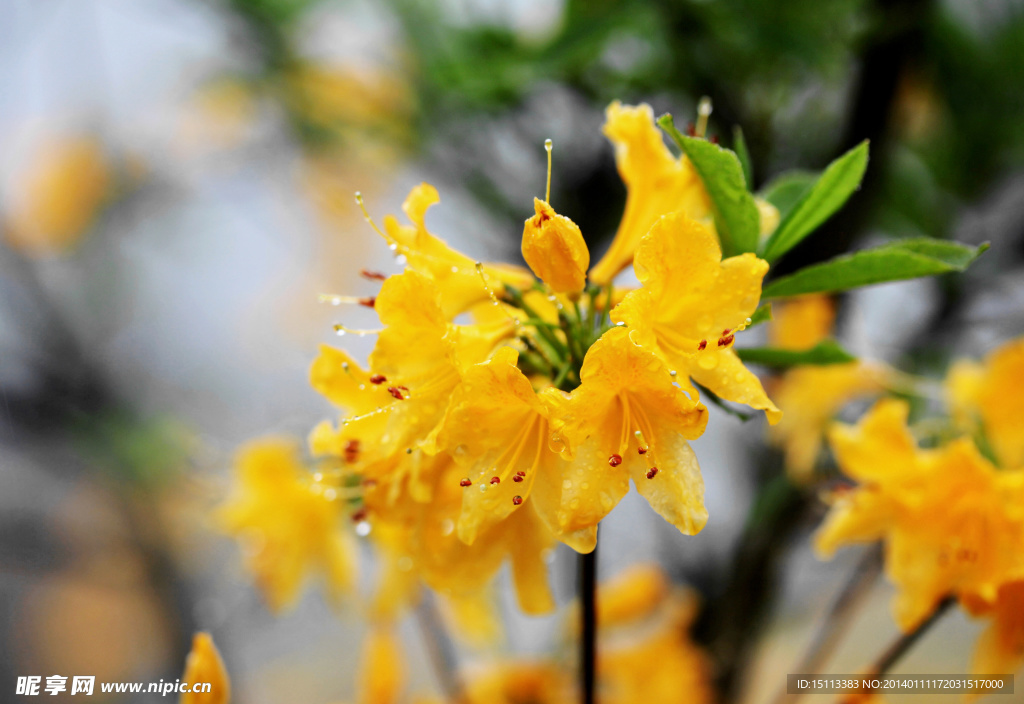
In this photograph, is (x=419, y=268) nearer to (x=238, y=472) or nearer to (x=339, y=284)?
(x=238, y=472)

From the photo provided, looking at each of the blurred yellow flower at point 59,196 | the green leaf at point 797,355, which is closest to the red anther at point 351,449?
the green leaf at point 797,355

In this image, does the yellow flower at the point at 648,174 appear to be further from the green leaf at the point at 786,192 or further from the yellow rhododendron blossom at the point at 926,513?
the yellow rhododendron blossom at the point at 926,513

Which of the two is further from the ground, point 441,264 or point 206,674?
point 441,264

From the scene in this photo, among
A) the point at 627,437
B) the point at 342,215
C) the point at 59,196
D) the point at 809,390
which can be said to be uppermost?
the point at 59,196

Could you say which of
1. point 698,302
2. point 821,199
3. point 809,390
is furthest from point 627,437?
point 809,390

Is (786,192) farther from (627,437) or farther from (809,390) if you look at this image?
(809,390)

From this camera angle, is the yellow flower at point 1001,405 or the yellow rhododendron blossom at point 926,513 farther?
the yellow flower at point 1001,405

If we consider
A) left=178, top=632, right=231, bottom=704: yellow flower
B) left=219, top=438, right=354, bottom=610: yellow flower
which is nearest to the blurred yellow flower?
left=219, top=438, right=354, bottom=610: yellow flower
